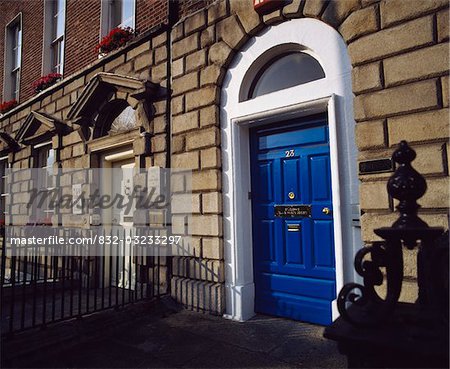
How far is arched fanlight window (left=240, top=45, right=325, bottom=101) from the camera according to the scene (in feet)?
14.8

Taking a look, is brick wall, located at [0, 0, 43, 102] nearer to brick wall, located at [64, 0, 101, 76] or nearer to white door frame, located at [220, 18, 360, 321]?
brick wall, located at [64, 0, 101, 76]

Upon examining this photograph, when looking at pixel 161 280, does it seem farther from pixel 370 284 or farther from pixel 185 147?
pixel 370 284

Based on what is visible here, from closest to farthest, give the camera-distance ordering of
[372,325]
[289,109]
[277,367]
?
[372,325], [277,367], [289,109]

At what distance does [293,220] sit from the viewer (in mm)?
4527

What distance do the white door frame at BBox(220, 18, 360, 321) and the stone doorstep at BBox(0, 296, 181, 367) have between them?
4.20ft

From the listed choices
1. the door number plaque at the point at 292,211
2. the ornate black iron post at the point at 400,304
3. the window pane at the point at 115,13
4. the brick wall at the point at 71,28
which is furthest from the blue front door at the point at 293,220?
the window pane at the point at 115,13

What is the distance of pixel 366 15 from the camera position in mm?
3785

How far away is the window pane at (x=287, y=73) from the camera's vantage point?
4.47 m

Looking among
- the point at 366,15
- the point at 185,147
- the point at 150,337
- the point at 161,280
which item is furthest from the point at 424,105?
the point at 161,280

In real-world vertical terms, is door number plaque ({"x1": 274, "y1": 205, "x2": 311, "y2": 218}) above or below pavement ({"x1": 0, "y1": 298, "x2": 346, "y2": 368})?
above

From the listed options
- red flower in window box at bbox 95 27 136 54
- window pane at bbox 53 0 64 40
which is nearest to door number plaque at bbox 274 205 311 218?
red flower in window box at bbox 95 27 136 54

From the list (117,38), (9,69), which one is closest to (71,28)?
(117,38)

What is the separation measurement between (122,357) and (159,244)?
227 cm

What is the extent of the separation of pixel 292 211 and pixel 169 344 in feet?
7.44
